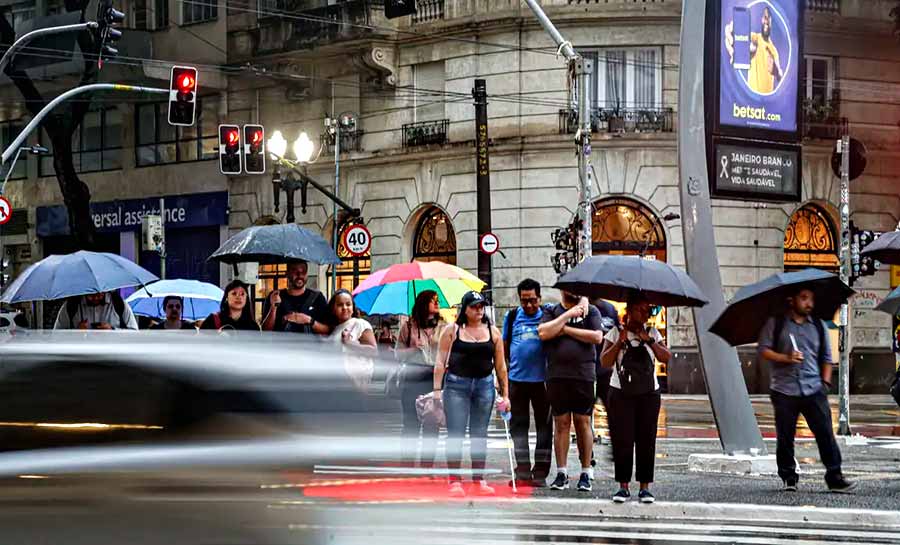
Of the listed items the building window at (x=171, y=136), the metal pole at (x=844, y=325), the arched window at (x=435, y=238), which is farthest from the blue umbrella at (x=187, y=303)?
the building window at (x=171, y=136)

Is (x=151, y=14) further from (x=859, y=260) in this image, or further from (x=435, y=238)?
(x=859, y=260)

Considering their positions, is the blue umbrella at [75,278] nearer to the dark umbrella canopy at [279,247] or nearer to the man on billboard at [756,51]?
the dark umbrella canopy at [279,247]

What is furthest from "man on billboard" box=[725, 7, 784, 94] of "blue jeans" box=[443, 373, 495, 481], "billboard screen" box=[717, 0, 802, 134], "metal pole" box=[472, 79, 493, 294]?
"metal pole" box=[472, 79, 493, 294]

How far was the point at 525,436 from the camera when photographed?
46.0 feet

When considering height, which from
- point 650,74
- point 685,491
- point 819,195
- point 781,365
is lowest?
point 685,491

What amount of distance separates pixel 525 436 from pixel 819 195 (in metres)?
25.0

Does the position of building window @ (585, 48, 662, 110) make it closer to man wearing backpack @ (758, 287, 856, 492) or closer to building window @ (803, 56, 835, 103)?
building window @ (803, 56, 835, 103)

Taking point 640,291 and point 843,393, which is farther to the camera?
point 843,393

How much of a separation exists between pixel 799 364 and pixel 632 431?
2018 mm

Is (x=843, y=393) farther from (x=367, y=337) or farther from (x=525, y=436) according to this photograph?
(x=367, y=337)

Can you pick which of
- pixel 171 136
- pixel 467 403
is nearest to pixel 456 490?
pixel 467 403

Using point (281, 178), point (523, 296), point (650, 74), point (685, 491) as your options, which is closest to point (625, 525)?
point (685, 491)

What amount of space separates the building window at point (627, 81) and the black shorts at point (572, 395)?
24.6 m

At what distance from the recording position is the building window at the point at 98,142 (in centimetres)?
4800
